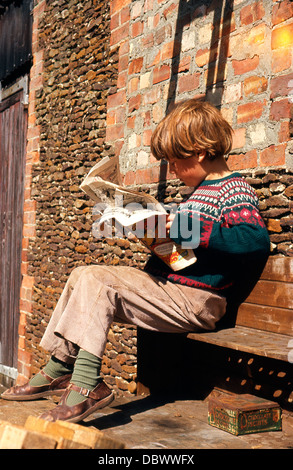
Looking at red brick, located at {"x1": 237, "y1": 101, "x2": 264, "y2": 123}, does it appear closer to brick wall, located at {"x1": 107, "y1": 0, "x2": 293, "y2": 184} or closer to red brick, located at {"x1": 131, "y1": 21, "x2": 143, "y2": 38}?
brick wall, located at {"x1": 107, "y1": 0, "x2": 293, "y2": 184}

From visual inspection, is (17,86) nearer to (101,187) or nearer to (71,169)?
(71,169)

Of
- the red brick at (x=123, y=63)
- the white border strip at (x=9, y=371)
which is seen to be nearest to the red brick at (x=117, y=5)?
the red brick at (x=123, y=63)

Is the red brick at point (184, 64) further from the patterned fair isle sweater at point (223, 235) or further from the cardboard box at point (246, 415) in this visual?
the cardboard box at point (246, 415)

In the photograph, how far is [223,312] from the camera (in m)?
2.94

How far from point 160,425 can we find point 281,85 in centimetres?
179

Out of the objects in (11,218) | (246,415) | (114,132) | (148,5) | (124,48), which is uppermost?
(148,5)

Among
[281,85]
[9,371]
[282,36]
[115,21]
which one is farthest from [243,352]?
[9,371]

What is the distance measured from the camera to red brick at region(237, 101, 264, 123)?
2984mm

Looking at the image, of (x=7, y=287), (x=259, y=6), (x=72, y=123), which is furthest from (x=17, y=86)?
(x=259, y=6)

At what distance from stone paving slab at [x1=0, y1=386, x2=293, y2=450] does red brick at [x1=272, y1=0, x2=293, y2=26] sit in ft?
6.68

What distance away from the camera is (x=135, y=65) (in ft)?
13.8

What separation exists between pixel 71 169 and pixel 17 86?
6.15 ft

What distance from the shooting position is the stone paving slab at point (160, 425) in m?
2.48

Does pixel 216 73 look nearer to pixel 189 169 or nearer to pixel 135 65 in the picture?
pixel 189 169
